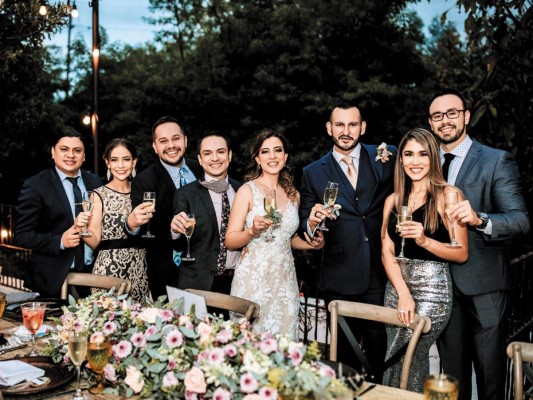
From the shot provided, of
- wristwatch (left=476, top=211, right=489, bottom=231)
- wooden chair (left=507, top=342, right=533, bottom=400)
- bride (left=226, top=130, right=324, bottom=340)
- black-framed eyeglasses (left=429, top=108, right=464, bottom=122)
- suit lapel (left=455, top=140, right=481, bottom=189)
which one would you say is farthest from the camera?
bride (left=226, top=130, right=324, bottom=340)

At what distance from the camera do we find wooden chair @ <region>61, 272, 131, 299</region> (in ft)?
10.8

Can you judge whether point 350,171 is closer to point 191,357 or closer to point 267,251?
point 267,251

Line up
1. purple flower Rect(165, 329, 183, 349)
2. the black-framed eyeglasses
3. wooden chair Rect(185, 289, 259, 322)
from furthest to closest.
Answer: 1. the black-framed eyeglasses
2. wooden chair Rect(185, 289, 259, 322)
3. purple flower Rect(165, 329, 183, 349)

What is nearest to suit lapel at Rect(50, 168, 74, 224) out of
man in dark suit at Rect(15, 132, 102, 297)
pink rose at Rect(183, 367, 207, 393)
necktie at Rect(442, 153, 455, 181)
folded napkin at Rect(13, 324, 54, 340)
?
man in dark suit at Rect(15, 132, 102, 297)

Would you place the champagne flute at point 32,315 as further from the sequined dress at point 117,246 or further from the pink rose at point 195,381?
the sequined dress at point 117,246

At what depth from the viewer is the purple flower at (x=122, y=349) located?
1.94 m

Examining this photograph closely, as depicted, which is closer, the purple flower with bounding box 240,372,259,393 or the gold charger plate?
the purple flower with bounding box 240,372,259,393

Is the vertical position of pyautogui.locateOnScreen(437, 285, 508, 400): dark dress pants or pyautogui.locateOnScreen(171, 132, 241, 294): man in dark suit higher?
pyautogui.locateOnScreen(171, 132, 241, 294): man in dark suit

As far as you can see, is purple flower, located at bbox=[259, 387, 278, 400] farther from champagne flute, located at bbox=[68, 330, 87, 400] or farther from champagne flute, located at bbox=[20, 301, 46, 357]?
champagne flute, located at bbox=[20, 301, 46, 357]

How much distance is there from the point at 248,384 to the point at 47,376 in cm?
90

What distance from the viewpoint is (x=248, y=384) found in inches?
64.1

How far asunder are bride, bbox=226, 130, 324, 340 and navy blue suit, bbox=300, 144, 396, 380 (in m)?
0.14

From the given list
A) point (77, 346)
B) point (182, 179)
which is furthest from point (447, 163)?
point (77, 346)

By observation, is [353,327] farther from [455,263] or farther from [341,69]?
[341,69]
